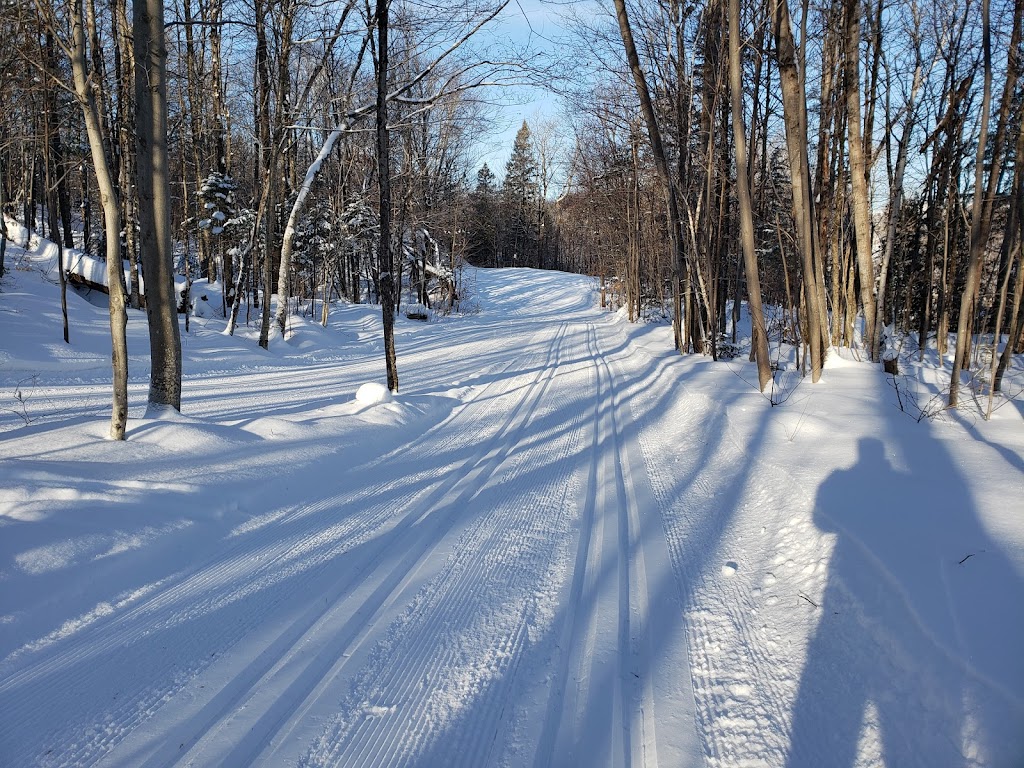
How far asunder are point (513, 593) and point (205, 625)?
1.81 meters

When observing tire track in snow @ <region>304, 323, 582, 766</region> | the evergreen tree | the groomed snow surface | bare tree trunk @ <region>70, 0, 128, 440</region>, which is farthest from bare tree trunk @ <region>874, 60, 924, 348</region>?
the evergreen tree

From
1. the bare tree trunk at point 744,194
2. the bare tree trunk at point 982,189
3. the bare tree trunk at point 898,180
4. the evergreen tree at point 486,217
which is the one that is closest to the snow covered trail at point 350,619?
the bare tree trunk at point 744,194

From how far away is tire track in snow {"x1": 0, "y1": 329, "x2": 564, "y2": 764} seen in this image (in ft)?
7.68

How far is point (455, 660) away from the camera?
9.32 ft

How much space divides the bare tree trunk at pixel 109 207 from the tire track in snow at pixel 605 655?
4.57 meters

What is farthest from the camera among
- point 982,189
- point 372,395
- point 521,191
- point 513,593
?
point 521,191

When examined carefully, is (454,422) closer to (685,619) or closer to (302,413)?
(302,413)

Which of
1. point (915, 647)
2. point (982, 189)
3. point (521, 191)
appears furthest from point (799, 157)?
point (521, 191)

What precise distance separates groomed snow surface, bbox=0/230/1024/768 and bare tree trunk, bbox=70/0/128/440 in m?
0.55

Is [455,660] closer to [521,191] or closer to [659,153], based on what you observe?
[659,153]

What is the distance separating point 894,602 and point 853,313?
1055 cm

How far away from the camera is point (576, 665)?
2.81 meters

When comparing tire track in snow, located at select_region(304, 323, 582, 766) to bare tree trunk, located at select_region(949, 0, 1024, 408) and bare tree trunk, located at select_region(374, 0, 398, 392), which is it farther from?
bare tree trunk, located at select_region(949, 0, 1024, 408)

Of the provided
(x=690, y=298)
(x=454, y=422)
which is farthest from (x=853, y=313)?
(x=454, y=422)
